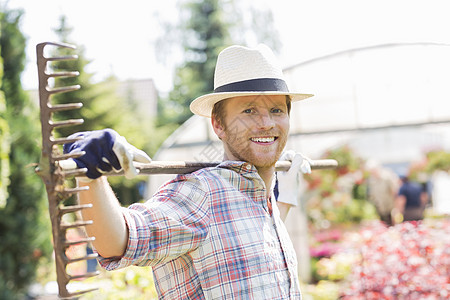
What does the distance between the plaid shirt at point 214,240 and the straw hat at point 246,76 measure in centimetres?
26

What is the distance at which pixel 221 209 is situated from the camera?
1.61 meters

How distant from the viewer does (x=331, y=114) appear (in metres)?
7.60

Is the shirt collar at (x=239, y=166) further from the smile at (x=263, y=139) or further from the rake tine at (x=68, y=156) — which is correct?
the rake tine at (x=68, y=156)

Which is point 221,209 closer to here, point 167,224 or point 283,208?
point 167,224

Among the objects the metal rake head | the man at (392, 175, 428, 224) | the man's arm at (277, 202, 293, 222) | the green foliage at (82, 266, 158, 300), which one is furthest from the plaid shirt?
the man at (392, 175, 428, 224)

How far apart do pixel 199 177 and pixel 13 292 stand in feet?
18.1

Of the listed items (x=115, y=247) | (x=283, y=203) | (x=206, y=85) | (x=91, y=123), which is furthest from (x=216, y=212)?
(x=206, y=85)

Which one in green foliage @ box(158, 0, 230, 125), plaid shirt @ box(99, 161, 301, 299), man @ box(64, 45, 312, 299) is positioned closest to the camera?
man @ box(64, 45, 312, 299)

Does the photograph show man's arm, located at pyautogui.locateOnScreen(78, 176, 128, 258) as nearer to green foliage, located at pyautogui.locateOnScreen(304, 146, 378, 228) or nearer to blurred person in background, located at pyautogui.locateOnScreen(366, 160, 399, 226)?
green foliage, located at pyautogui.locateOnScreen(304, 146, 378, 228)

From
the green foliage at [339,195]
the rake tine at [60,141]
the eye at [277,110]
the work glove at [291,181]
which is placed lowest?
the green foliage at [339,195]

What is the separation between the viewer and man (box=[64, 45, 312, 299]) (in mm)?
1262

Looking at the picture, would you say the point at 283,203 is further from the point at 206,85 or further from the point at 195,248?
the point at 206,85

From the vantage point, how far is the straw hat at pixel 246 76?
5.87 ft

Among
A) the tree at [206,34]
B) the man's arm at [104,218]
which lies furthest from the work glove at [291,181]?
the tree at [206,34]
